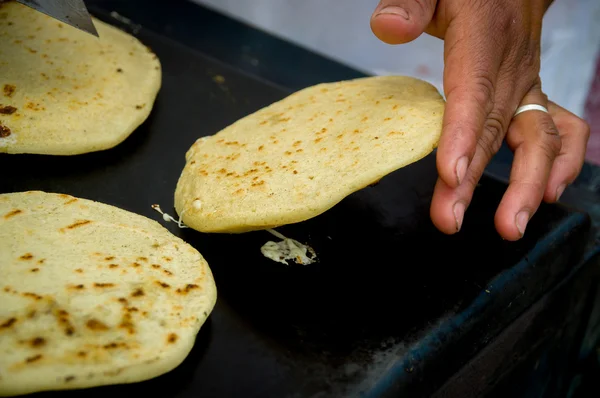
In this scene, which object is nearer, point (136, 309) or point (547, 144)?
point (136, 309)

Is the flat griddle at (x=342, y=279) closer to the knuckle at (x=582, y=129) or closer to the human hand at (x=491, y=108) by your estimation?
the human hand at (x=491, y=108)

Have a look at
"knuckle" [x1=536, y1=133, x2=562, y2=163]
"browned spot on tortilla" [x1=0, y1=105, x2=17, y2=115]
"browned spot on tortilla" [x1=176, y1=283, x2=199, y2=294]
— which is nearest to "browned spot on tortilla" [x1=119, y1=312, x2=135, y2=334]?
"browned spot on tortilla" [x1=176, y1=283, x2=199, y2=294]

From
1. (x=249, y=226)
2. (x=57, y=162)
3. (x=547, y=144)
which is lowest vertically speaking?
(x=57, y=162)

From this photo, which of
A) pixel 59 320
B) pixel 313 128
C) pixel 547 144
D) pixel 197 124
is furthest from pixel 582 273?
pixel 59 320

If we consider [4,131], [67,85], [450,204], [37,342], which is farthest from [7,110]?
[450,204]

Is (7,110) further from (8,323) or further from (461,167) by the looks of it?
(461,167)

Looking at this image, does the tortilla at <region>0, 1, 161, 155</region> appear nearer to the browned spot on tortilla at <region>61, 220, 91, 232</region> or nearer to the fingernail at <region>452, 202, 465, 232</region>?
the browned spot on tortilla at <region>61, 220, 91, 232</region>

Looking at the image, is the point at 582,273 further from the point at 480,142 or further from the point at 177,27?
the point at 177,27

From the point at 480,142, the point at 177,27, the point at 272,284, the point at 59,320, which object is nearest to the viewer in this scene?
the point at 59,320
